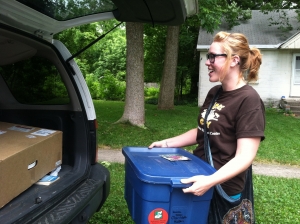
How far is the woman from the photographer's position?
186 cm

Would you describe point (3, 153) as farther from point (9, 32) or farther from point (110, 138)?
point (110, 138)

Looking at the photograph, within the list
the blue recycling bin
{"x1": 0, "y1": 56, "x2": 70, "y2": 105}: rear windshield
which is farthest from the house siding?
the blue recycling bin

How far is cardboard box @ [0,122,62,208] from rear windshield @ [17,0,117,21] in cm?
100

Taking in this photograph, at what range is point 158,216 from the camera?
1814 mm

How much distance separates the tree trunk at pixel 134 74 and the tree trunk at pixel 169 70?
460 centimetres

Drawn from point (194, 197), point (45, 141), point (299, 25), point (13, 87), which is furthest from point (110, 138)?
point (299, 25)

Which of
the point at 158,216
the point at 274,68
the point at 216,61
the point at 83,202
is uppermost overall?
the point at 274,68

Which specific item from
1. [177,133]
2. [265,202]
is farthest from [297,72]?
[265,202]

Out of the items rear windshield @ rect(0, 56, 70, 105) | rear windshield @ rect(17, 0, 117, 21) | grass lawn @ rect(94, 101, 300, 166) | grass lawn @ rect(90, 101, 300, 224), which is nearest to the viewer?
rear windshield @ rect(17, 0, 117, 21)

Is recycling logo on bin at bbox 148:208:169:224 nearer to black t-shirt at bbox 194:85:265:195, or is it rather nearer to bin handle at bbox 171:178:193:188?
bin handle at bbox 171:178:193:188

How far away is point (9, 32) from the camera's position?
2.40 metres

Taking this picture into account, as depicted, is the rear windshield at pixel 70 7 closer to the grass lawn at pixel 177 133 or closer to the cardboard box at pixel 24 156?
the cardboard box at pixel 24 156

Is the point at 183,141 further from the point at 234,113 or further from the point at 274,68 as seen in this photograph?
the point at 274,68

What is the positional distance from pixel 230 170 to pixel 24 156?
4.43 feet
